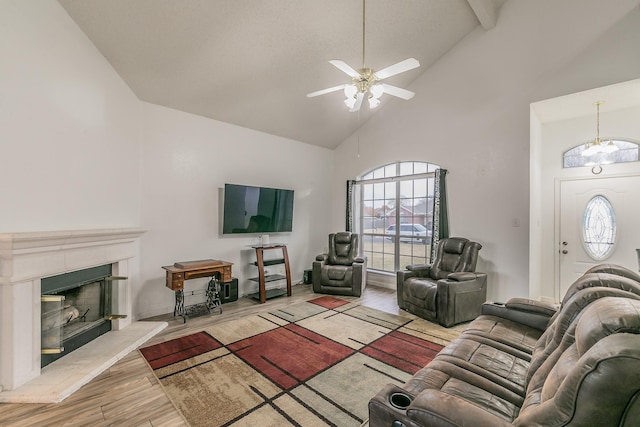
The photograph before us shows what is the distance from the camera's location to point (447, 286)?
339 centimetres

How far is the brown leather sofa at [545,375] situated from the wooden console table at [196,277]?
9.89 ft

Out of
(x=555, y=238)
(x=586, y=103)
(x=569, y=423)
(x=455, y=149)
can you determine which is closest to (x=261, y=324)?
(x=569, y=423)

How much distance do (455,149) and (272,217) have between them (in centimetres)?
324

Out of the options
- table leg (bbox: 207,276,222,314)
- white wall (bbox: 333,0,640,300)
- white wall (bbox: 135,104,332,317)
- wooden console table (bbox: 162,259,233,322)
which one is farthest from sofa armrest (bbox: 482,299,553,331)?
white wall (bbox: 135,104,332,317)

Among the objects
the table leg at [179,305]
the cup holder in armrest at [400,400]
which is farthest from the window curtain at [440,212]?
the table leg at [179,305]

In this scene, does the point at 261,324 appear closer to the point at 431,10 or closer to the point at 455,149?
the point at 455,149

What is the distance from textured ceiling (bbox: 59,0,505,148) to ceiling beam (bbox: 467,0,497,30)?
0.05 ft

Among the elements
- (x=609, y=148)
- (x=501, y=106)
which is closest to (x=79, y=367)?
(x=501, y=106)

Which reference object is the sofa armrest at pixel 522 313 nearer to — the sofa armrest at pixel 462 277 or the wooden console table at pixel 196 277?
the sofa armrest at pixel 462 277

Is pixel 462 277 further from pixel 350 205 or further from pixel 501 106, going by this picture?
pixel 350 205

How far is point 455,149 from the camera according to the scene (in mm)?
4547

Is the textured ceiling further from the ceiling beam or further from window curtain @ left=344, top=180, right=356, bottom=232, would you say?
window curtain @ left=344, top=180, right=356, bottom=232

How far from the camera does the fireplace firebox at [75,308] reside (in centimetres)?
249

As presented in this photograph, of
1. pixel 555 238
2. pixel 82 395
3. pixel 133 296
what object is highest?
pixel 555 238
